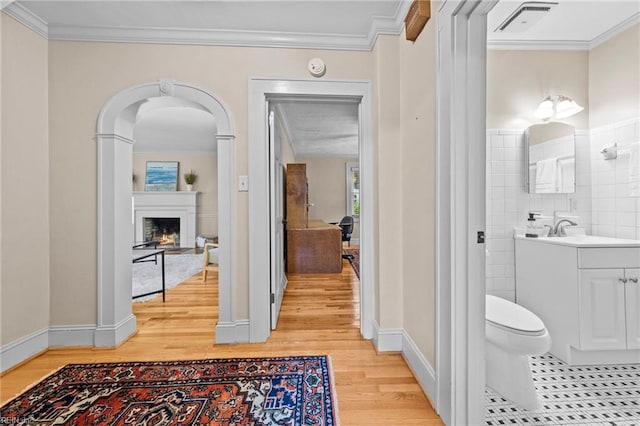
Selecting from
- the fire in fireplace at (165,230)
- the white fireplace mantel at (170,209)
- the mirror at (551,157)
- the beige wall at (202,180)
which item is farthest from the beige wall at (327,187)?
the mirror at (551,157)

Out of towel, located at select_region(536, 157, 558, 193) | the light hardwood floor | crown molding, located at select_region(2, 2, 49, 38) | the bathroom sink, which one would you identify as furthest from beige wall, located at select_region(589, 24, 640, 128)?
crown molding, located at select_region(2, 2, 49, 38)

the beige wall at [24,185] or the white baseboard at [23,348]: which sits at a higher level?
the beige wall at [24,185]

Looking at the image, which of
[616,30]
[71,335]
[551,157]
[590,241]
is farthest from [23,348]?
[616,30]

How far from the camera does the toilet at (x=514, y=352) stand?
5.01 ft

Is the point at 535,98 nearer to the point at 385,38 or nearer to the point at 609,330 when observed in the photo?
the point at 385,38

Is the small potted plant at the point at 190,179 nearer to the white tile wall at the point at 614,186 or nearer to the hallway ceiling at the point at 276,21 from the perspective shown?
the hallway ceiling at the point at 276,21

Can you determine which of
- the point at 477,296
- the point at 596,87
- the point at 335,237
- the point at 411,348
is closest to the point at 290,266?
the point at 335,237

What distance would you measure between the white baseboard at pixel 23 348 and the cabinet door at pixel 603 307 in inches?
141

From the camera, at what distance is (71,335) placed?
2.19m

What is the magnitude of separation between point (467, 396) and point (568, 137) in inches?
85.9

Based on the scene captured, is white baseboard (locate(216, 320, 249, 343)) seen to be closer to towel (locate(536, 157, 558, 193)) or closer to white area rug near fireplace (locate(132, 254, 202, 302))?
white area rug near fireplace (locate(132, 254, 202, 302))

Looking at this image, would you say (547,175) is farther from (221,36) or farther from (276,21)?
(221,36)

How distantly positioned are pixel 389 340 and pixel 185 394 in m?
1.30

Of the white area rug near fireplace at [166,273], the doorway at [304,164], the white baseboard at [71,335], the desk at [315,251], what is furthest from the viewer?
the desk at [315,251]
